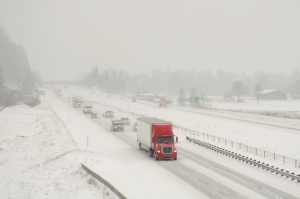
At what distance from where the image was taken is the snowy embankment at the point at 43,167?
27266mm

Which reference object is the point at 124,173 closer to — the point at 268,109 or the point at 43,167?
the point at 43,167

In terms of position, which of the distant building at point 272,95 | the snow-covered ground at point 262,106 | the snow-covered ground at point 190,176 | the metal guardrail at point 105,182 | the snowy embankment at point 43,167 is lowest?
the snowy embankment at point 43,167

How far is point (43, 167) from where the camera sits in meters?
35.5

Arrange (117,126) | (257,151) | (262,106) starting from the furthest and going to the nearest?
1. (262,106)
2. (117,126)
3. (257,151)

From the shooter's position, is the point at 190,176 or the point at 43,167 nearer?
the point at 190,176

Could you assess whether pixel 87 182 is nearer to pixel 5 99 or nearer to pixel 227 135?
pixel 227 135

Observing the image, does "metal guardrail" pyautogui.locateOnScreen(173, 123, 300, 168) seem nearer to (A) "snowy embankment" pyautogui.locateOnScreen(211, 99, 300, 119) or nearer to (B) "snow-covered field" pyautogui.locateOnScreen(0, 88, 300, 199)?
(B) "snow-covered field" pyautogui.locateOnScreen(0, 88, 300, 199)

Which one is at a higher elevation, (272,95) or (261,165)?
(272,95)

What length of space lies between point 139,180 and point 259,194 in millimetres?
8688

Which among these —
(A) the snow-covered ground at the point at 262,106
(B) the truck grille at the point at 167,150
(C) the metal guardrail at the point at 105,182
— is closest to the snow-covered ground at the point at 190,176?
(C) the metal guardrail at the point at 105,182

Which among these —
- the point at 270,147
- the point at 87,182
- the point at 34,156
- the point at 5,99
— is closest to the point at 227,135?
the point at 270,147

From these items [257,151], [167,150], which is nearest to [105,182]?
[167,150]

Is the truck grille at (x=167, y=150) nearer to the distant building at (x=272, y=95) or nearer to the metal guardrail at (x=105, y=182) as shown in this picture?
the metal guardrail at (x=105, y=182)

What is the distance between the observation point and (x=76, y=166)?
34.1 m
